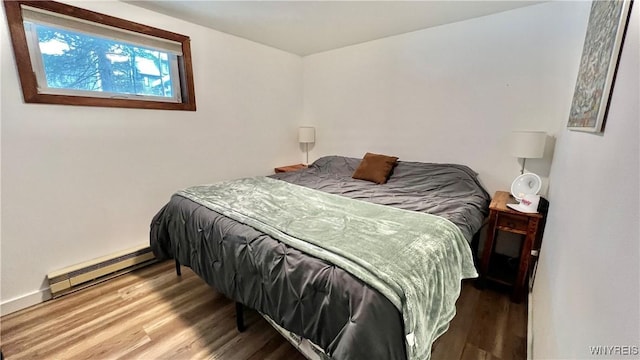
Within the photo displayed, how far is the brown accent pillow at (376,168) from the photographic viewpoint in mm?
2720

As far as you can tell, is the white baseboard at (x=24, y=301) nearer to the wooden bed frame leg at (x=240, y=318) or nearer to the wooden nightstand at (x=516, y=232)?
the wooden bed frame leg at (x=240, y=318)

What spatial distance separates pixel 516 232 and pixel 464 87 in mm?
1416

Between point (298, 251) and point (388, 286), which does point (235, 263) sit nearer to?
point (298, 251)

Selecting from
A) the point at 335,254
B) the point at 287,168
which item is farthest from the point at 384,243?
the point at 287,168

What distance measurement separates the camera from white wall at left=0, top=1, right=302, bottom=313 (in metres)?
1.84

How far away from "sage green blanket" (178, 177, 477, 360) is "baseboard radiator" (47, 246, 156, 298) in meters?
0.88

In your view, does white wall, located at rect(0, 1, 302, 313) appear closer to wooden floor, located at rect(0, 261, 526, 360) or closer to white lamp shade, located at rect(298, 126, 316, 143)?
wooden floor, located at rect(0, 261, 526, 360)

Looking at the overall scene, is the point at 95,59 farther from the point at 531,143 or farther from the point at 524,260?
the point at 524,260

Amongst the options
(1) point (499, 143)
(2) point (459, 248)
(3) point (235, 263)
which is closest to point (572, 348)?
(2) point (459, 248)

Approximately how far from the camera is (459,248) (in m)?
1.50

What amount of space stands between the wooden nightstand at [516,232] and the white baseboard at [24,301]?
3436 millimetres

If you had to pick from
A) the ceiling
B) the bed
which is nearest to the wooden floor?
the bed

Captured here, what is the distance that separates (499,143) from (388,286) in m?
2.11

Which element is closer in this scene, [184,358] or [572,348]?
[572,348]
